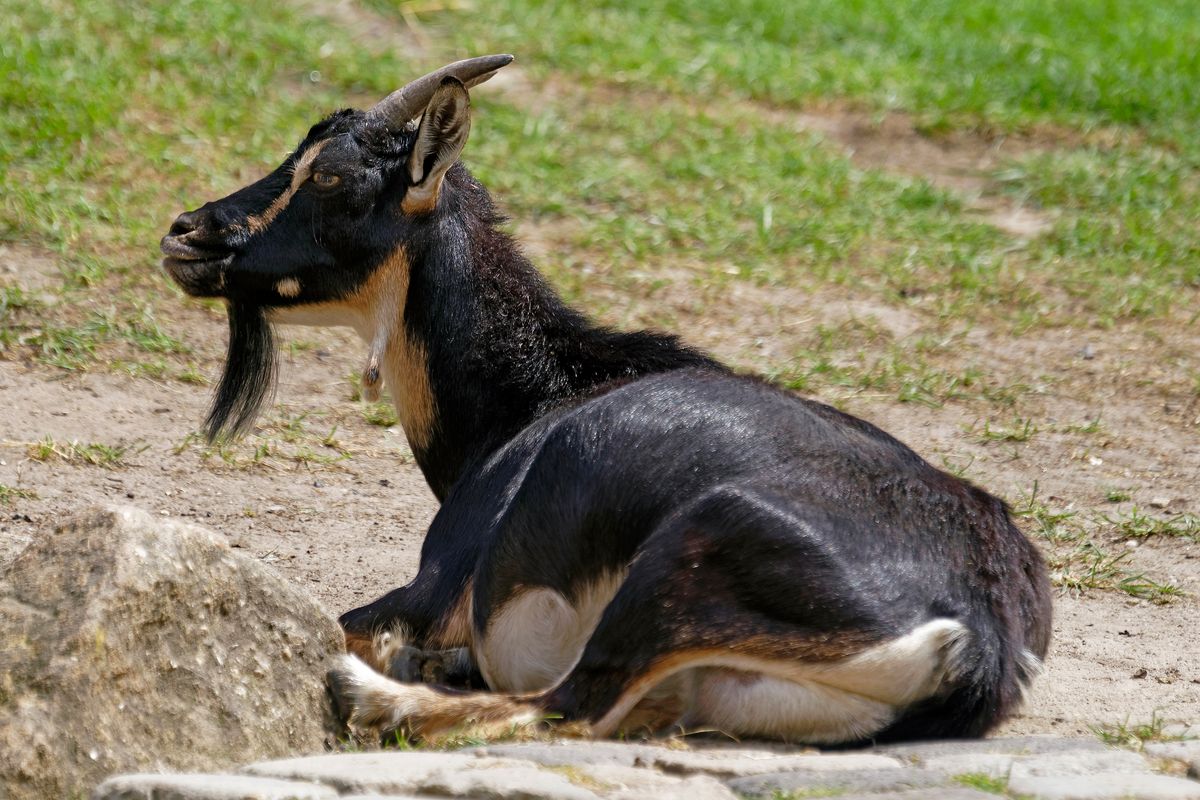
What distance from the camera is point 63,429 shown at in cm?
686

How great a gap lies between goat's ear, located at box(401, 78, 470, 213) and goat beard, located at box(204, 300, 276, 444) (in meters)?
0.69

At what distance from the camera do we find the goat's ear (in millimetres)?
5219

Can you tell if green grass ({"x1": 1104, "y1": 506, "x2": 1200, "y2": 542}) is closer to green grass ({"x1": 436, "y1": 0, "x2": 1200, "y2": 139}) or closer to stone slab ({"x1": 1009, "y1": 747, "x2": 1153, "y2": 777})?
stone slab ({"x1": 1009, "y1": 747, "x2": 1153, "y2": 777})

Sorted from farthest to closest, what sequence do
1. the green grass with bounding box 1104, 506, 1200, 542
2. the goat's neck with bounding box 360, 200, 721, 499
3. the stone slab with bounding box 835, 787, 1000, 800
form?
1. the green grass with bounding box 1104, 506, 1200, 542
2. the goat's neck with bounding box 360, 200, 721, 499
3. the stone slab with bounding box 835, 787, 1000, 800

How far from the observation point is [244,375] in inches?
228

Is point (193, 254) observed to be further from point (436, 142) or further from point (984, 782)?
point (984, 782)

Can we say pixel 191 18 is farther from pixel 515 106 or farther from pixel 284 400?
pixel 284 400

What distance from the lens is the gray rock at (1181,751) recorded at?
3.96 meters

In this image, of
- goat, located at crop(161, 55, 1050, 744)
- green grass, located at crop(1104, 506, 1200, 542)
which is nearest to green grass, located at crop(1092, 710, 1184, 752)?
goat, located at crop(161, 55, 1050, 744)

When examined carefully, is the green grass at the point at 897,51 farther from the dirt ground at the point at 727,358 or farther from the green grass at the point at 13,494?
the green grass at the point at 13,494

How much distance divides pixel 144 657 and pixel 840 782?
1.64 metres

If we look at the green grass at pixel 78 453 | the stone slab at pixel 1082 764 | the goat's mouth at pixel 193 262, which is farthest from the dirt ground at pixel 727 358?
the goat's mouth at pixel 193 262

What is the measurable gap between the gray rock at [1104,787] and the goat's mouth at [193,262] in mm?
2979

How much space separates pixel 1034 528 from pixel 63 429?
12.8 feet
